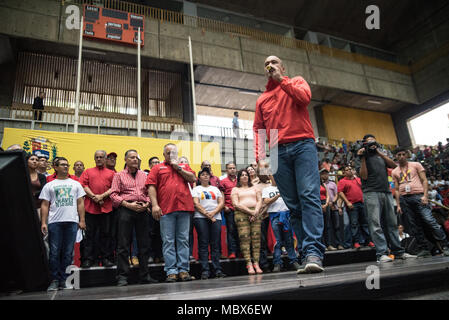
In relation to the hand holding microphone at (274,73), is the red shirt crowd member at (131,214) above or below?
below

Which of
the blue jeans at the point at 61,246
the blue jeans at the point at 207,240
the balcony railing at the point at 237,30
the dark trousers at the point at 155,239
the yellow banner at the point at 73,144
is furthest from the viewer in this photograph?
the balcony railing at the point at 237,30

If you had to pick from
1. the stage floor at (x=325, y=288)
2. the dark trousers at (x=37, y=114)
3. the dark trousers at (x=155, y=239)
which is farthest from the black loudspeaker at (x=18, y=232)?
the dark trousers at (x=37, y=114)

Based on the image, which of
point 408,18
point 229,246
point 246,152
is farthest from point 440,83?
point 229,246

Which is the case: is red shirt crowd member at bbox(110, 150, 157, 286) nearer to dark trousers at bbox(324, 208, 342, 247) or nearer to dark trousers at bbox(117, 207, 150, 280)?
dark trousers at bbox(117, 207, 150, 280)

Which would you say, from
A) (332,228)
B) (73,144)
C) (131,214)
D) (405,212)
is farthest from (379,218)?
(73,144)

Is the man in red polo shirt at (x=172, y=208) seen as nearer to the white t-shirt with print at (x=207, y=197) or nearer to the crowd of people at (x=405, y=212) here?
the white t-shirt with print at (x=207, y=197)

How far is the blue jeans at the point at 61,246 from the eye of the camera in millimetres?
3105

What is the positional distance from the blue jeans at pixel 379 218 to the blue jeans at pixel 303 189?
5.87ft

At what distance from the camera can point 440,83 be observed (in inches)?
644

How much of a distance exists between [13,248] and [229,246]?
3169mm

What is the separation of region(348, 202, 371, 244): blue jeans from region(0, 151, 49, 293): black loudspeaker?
16.1 feet

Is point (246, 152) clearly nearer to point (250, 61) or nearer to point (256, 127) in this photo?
point (250, 61)
